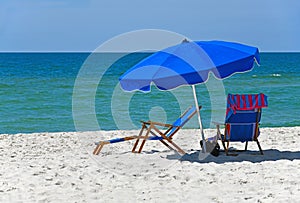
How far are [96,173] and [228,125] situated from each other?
1760mm

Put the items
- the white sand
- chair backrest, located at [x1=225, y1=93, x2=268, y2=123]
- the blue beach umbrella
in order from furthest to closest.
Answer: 1. chair backrest, located at [x1=225, y1=93, x2=268, y2=123]
2. the blue beach umbrella
3. the white sand

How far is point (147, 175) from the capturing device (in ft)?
18.6

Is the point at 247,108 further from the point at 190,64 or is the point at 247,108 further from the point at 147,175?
the point at 147,175

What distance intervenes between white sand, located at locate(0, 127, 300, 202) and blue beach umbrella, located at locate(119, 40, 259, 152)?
3.21ft

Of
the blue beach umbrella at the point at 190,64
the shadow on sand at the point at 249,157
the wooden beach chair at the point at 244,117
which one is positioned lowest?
the shadow on sand at the point at 249,157

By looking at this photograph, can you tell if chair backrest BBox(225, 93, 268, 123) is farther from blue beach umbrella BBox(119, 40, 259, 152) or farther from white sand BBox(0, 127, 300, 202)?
blue beach umbrella BBox(119, 40, 259, 152)

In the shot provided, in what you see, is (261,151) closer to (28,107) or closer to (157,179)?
(157,179)

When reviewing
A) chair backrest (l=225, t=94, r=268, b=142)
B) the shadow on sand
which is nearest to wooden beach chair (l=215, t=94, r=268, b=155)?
chair backrest (l=225, t=94, r=268, b=142)

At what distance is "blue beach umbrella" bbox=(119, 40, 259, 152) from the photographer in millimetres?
5738

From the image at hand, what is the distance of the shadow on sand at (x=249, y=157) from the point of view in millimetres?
6445

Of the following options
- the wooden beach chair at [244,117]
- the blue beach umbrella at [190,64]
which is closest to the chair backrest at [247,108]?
the wooden beach chair at [244,117]

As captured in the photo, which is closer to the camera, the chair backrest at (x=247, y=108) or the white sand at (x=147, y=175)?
the white sand at (x=147, y=175)

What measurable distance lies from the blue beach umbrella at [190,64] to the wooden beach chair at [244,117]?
0.64 m

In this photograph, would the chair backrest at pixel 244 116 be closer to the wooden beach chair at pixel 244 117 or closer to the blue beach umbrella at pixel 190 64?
the wooden beach chair at pixel 244 117
